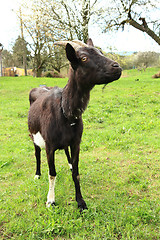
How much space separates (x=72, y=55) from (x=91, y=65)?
30cm

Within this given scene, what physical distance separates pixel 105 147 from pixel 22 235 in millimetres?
3713

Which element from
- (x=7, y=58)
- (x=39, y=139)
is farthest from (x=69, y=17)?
(x=7, y=58)

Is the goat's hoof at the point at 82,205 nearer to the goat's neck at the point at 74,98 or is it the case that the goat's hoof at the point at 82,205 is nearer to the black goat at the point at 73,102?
the black goat at the point at 73,102

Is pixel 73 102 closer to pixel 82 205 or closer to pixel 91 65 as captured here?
pixel 91 65

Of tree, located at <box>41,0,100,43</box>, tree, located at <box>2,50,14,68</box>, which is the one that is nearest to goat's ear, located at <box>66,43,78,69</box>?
tree, located at <box>41,0,100,43</box>

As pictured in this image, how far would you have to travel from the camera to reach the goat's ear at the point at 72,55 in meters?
2.66

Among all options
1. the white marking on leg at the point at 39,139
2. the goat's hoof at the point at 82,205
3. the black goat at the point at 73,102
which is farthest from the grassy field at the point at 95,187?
the white marking on leg at the point at 39,139

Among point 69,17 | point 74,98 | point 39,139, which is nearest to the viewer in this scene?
point 74,98

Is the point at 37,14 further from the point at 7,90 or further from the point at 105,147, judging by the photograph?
the point at 105,147

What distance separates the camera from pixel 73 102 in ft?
10.1

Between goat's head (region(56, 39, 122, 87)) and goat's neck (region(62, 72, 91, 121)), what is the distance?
12 cm

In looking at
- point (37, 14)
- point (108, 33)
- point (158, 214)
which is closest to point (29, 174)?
point (158, 214)

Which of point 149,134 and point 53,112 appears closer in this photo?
point 53,112

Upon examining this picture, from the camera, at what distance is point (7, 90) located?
17875 mm
